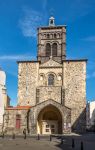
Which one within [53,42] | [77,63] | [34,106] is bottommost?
[34,106]

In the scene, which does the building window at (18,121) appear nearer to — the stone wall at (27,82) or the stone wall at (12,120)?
the stone wall at (12,120)

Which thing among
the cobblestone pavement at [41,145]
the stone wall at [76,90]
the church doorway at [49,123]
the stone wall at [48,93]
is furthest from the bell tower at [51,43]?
the cobblestone pavement at [41,145]

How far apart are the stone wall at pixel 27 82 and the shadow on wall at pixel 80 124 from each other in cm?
765

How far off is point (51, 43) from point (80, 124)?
1524cm

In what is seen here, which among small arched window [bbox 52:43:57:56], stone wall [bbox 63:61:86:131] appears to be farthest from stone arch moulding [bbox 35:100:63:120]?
small arched window [bbox 52:43:57:56]

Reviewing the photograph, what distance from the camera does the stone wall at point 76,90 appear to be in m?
46.7

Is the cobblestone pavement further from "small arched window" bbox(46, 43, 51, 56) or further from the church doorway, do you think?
"small arched window" bbox(46, 43, 51, 56)

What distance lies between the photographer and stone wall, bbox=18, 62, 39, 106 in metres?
48.6

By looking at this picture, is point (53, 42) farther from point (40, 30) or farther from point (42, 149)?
point (42, 149)

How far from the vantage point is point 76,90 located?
48.2m

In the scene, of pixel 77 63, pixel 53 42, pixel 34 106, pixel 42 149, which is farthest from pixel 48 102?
pixel 42 149

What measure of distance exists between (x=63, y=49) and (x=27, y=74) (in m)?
7.60

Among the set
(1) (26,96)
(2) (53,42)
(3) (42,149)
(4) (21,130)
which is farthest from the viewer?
(2) (53,42)

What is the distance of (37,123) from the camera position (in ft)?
150
